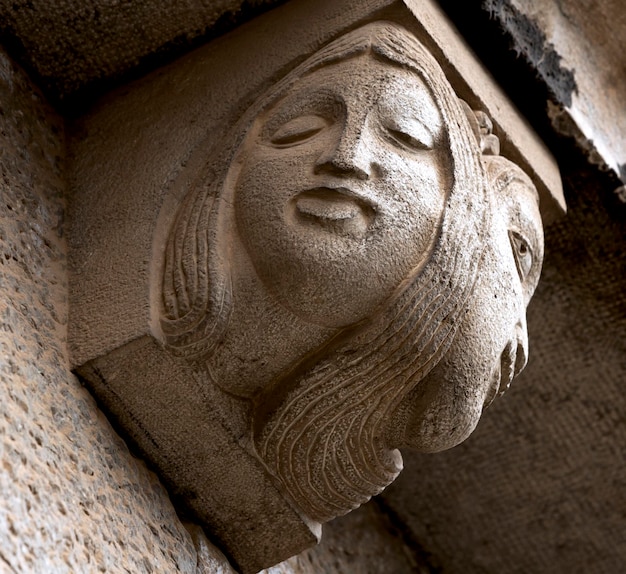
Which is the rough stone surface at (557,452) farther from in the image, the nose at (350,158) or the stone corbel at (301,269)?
the nose at (350,158)

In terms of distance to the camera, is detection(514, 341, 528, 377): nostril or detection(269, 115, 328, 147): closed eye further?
detection(514, 341, 528, 377): nostril

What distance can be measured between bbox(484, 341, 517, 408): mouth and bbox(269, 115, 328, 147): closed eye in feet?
1.28

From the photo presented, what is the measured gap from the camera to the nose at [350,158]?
1.50 meters

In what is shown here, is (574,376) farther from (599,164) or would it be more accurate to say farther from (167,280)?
(167,280)

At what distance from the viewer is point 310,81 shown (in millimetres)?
1619

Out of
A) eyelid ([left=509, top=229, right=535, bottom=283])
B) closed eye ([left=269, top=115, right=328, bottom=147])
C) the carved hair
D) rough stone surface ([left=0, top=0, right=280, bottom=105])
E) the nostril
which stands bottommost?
the nostril

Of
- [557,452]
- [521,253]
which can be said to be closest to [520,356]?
[521,253]

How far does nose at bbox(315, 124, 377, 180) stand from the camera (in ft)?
4.91

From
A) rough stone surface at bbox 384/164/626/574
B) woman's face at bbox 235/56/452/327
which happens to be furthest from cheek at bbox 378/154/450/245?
rough stone surface at bbox 384/164/626/574

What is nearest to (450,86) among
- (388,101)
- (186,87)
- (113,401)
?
(388,101)

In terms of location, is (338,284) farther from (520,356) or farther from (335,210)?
(520,356)

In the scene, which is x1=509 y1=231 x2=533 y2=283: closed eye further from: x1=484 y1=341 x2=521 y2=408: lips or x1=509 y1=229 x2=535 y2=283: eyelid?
x1=484 y1=341 x2=521 y2=408: lips

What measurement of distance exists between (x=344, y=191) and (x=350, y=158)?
0.04 meters

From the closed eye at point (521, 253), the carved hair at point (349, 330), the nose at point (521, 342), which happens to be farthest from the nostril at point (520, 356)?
the carved hair at point (349, 330)
